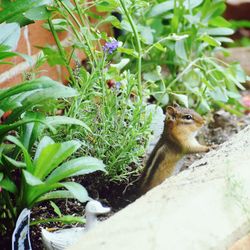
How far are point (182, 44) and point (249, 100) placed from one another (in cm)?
70

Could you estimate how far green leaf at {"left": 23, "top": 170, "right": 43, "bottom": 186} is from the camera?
7.55 feet

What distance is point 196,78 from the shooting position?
3980mm

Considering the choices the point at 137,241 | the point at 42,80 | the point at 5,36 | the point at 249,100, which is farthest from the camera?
the point at 249,100

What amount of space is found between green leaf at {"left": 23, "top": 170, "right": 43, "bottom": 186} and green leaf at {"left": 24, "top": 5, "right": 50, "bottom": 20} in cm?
77

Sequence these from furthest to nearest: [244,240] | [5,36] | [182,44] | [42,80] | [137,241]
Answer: [182,44], [5,36], [42,80], [244,240], [137,241]

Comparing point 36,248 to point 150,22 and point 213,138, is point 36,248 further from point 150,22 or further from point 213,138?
point 150,22

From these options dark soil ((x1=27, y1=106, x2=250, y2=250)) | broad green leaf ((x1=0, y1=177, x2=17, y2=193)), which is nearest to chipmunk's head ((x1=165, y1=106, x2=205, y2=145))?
dark soil ((x1=27, y1=106, x2=250, y2=250))

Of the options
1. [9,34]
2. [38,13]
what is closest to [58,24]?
[38,13]

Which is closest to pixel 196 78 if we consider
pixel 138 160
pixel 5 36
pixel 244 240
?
pixel 138 160

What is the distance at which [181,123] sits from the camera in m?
3.29

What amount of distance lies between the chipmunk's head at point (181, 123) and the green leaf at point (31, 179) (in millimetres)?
1020

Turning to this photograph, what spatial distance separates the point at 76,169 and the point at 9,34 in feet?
1.92

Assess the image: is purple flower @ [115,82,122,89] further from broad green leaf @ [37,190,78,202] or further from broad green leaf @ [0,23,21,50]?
broad green leaf @ [37,190,78,202]

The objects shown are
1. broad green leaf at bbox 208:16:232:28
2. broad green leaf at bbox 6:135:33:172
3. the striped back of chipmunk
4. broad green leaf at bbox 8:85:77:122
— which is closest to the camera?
broad green leaf at bbox 6:135:33:172
